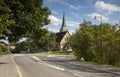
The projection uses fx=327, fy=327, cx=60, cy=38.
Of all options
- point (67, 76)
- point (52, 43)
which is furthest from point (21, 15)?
point (52, 43)

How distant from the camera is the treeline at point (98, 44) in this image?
4772cm

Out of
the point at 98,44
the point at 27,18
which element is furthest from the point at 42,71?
the point at 98,44

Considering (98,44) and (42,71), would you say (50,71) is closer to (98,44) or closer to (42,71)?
(42,71)

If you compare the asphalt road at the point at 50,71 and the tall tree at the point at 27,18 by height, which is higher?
the tall tree at the point at 27,18

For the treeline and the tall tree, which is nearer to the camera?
the tall tree

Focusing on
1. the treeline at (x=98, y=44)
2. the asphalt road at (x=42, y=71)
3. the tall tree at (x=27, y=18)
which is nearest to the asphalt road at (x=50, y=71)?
the asphalt road at (x=42, y=71)

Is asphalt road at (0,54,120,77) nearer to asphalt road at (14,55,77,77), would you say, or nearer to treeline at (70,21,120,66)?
asphalt road at (14,55,77,77)

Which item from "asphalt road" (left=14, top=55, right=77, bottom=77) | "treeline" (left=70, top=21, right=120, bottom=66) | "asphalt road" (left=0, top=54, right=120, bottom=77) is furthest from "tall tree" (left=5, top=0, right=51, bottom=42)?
"treeline" (left=70, top=21, right=120, bottom=66)

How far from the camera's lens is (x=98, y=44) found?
55.1 meters

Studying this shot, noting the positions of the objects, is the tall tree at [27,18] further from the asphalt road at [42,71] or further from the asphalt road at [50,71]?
the asphalt road at [42,71]

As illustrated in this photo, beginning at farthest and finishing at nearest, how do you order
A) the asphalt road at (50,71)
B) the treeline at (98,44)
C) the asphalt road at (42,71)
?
the treeline at (98,44), the asphalt road at (50,71), the asphalt road at (42,71)

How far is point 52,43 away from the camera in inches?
5610

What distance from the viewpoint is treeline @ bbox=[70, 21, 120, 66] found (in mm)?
47719

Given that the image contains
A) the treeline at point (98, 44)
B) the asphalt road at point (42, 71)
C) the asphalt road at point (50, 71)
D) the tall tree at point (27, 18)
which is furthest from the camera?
the treeline at point (98, 44)
